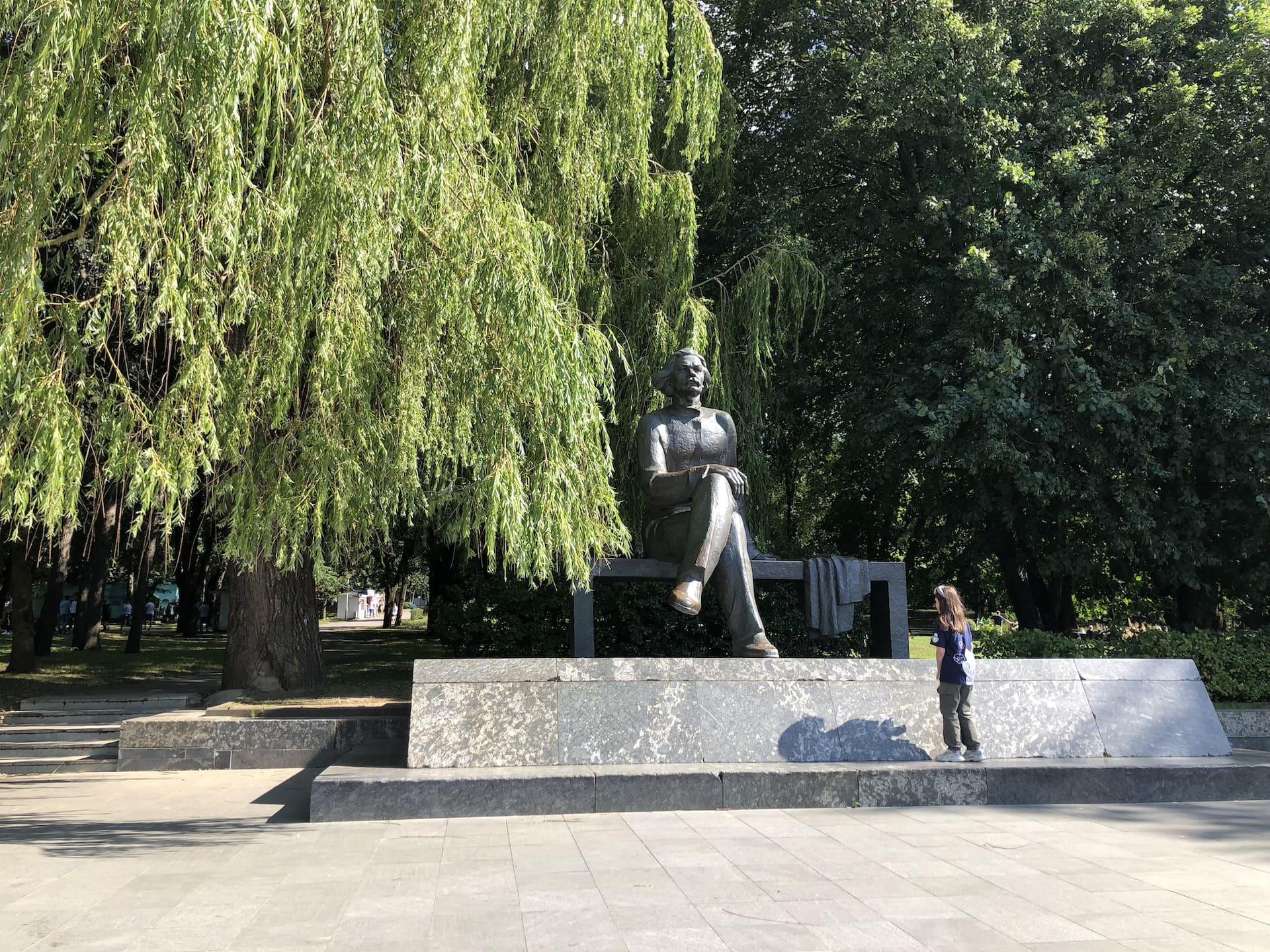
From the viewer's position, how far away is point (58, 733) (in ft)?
34.0

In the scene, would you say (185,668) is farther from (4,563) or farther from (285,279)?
(285,279)

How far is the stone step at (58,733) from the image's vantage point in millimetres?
10094

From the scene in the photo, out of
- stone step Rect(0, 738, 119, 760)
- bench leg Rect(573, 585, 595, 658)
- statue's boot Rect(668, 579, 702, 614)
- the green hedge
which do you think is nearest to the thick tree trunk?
the green hedge

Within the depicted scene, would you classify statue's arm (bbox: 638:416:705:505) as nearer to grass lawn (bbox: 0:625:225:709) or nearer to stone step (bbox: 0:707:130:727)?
stone step (bbox: 0:707:130:727)

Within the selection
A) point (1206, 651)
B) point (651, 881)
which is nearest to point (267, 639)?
point (651, 881)

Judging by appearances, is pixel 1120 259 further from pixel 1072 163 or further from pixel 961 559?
pixel 961 559

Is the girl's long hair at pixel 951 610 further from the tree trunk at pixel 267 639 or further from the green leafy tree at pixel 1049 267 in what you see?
the tree trunk at pixel 267 639

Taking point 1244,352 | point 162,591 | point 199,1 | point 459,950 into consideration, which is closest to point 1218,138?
point 1244,352

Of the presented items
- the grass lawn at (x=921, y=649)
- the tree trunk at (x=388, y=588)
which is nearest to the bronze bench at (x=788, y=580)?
the grass lawn at (x=921, y=649)

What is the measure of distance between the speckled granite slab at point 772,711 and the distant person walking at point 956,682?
0.69 feet

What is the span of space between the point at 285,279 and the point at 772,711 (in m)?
4.12

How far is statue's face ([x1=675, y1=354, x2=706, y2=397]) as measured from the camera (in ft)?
26.4

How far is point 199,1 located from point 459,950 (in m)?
4.57

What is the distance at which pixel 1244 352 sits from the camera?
11766mm
